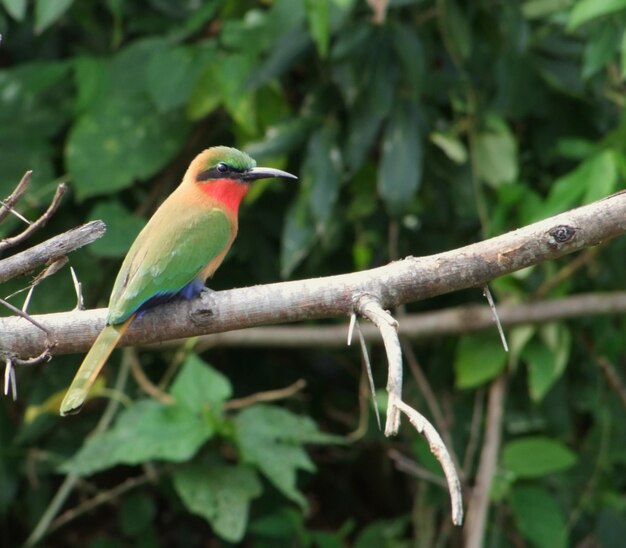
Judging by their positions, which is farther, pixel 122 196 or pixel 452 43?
pixel 122 196

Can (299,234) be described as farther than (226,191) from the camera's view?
Yes

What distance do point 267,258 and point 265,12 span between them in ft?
3.36

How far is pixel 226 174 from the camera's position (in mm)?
3730

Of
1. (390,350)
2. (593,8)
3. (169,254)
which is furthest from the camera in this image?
(593,8)

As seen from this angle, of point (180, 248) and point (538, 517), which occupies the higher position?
point (180, 248)

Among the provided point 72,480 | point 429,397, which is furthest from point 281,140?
point 72,480

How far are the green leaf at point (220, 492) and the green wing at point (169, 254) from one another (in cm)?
104

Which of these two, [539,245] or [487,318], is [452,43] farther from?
[539,245]

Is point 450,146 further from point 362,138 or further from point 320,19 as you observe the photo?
point 320,19

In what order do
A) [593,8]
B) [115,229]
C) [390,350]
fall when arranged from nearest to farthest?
1. [390,350]
2. [593,8]
3. [115,229]

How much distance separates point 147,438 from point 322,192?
1.09 meters

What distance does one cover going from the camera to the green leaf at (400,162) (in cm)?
416

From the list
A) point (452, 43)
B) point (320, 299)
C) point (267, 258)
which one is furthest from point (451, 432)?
point (320, 299)

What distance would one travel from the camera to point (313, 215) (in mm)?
4188
